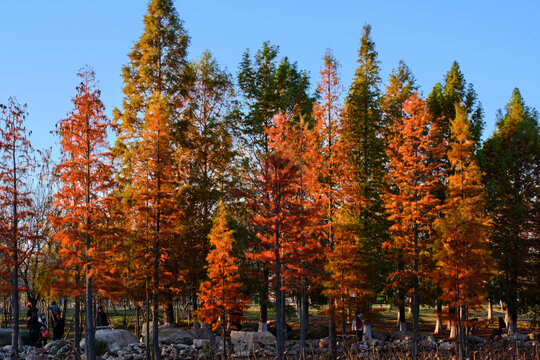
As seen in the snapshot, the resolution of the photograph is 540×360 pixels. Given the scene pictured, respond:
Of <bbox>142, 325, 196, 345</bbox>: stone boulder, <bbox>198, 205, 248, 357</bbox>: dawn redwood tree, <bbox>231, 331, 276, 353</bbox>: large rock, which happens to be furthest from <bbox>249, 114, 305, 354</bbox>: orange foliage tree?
<bbox>142, 325, 196, 345</bbox>: stone boulder

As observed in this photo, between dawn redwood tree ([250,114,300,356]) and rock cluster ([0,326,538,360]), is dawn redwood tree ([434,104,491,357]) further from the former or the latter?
dawn redwood tree ([250,114,300,356])

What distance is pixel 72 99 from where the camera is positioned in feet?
66.0

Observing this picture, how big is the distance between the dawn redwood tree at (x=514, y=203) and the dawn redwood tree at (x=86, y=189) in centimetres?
2222

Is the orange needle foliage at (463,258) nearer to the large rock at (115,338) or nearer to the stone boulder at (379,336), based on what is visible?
the stone boulder at (379,336)

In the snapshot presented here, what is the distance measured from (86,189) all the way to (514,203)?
27487 millimetres

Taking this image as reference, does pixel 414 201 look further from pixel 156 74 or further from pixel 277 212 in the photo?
pixel 156 74

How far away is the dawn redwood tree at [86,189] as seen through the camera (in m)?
18.9

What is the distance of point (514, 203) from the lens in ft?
105

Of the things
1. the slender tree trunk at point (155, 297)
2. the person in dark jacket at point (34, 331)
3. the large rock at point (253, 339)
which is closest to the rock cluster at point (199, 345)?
the large rock at point (253, 339)

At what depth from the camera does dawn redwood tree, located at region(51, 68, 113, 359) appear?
744 inches

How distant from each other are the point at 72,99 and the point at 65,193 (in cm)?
409

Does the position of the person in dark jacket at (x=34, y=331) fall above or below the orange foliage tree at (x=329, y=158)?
below

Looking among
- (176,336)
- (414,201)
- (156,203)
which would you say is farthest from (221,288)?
(414,201)

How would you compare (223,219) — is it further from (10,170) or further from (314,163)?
(10,170)
